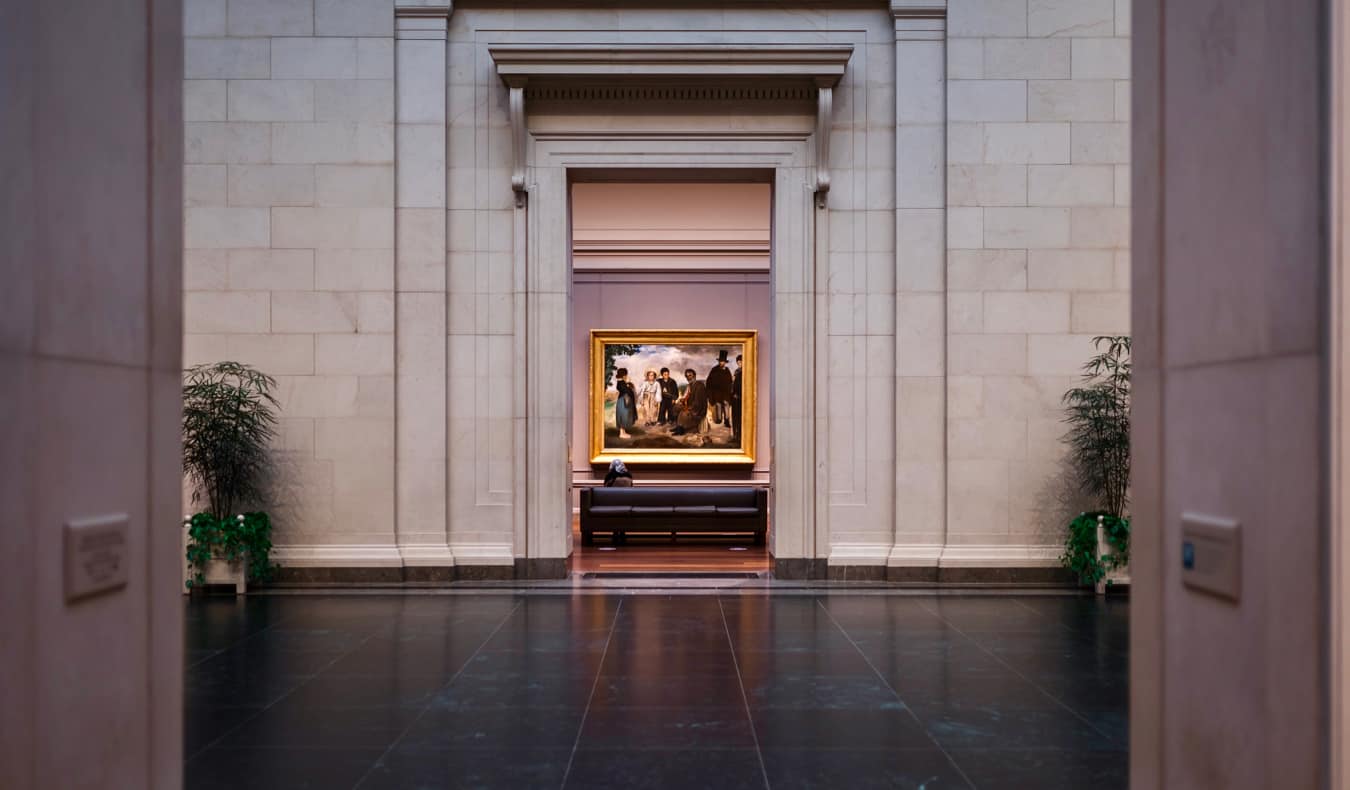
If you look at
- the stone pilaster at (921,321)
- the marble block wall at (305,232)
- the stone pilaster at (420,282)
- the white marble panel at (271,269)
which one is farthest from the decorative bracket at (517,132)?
the stone pilaster at (921,321)

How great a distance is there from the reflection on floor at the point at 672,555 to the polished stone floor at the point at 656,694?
243 centimetres

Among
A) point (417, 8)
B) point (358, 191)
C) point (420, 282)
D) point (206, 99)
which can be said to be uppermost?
point (417, 8)

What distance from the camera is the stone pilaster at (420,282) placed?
34.2 feet

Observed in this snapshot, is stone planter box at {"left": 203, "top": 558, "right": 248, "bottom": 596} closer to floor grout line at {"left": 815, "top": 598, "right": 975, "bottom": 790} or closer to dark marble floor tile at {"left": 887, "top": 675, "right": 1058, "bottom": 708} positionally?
floor grout line at {"left": 815, "top": 598, "right": 975, "bottom": 790}

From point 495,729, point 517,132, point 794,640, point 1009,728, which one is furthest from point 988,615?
point 517,132

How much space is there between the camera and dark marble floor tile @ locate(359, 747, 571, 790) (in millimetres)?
4398

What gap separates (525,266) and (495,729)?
6.20 metres

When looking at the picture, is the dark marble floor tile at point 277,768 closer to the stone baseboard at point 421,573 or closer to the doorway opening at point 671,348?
the stone baseboard at point 421,573

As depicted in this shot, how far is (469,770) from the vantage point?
15.0ft

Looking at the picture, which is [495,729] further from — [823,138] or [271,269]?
[823,138]
